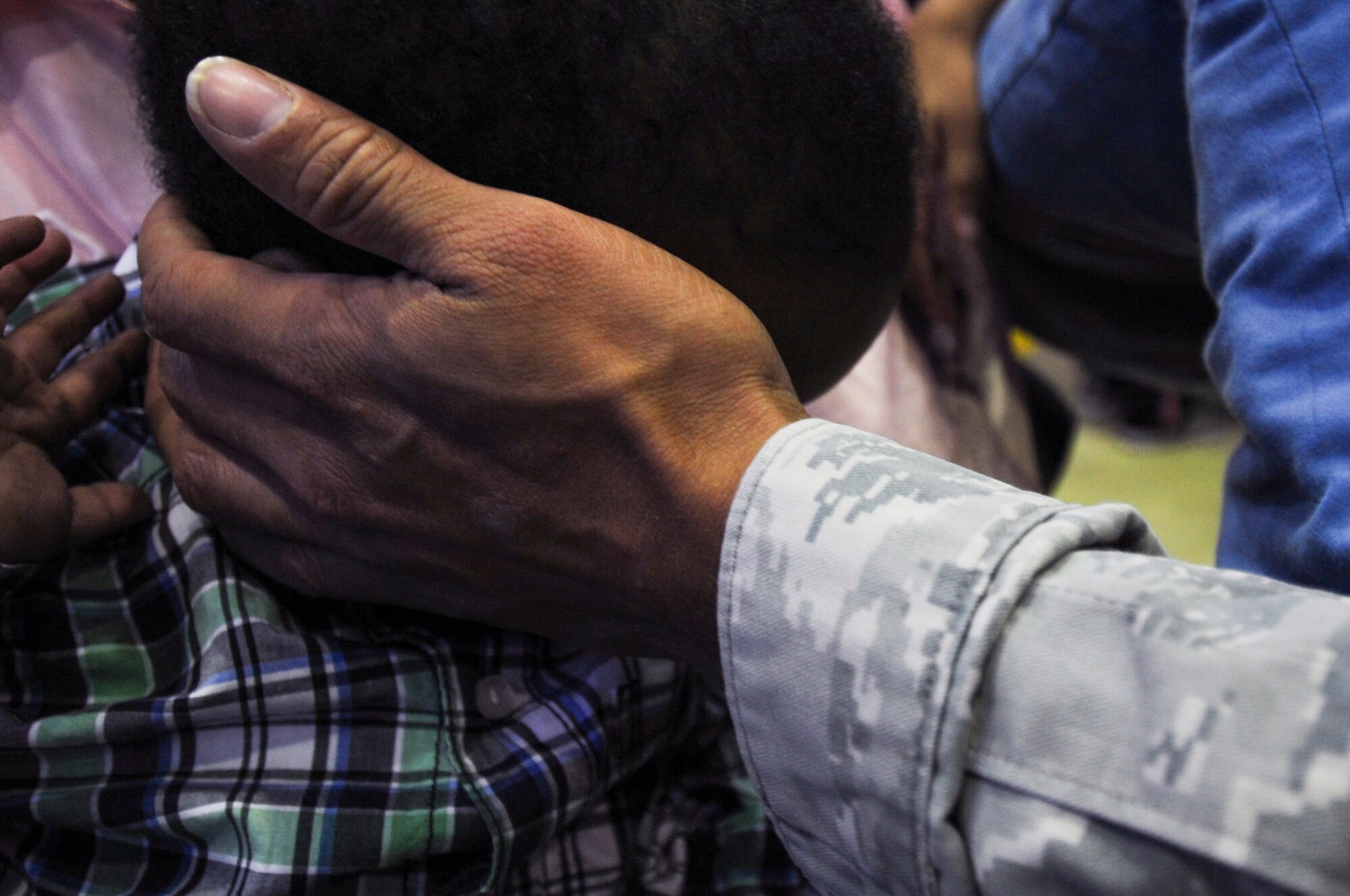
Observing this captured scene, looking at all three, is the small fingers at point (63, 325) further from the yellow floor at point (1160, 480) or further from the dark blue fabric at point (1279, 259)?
the yellow floor at point (1160, 480)

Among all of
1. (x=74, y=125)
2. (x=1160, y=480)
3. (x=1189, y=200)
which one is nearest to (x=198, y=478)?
(x=74, y=125)

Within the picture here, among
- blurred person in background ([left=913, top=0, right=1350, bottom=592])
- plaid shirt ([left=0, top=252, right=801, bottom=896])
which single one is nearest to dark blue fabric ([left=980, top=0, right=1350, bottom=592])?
blurred person in background ([left=913, top=0, right=1350, bottom=592])

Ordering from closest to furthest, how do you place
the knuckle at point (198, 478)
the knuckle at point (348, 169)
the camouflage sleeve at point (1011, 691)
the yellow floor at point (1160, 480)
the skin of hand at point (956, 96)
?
the camouflage sleeve at point (1011, 691) < the knuckle at point (348, 169) < the knuckle at point (198, 478) < the skin of hand at point (956, 96) < the yellow floor at point (1160, 480)

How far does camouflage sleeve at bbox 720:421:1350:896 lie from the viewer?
370 mm

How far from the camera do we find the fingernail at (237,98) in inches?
18.3

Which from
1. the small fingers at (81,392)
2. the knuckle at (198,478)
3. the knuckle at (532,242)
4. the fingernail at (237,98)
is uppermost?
the fingernail at (237,98)

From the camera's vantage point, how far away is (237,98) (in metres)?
0.46

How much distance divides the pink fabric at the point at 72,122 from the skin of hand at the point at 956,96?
2.34 feet

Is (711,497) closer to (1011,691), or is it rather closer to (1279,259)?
(1011,691)

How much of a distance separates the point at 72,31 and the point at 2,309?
212 mm

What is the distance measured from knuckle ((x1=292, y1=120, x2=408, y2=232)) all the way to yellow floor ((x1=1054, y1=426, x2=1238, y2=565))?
6.09 ft

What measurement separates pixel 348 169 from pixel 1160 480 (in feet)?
7.19

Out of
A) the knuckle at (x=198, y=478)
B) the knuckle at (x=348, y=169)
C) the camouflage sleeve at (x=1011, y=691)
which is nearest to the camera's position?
the camouflage sleeve at (x=1011, y=691)

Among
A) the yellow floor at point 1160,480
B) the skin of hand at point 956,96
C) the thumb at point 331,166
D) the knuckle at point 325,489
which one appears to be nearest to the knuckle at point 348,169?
the thumb at point 331,166
